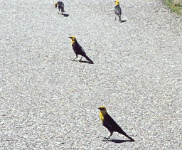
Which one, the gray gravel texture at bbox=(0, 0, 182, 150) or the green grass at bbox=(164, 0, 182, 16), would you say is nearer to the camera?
the gray gravel texture at bbox=(0, 0, 182, 150)

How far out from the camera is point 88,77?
56.6 ft

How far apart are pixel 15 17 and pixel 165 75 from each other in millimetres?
9919

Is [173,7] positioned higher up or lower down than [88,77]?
higher up

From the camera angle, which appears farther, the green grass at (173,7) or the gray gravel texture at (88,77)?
the green grass at (173,7)

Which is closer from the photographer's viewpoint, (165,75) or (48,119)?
(48,119)

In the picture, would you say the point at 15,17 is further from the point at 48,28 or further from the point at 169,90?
the point at 169,90

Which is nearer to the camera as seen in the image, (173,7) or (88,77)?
(88,77)

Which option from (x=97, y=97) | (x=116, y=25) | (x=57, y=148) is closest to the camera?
(x=57, y=148)

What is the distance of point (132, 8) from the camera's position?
29.0 metres

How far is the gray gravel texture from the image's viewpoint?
12.3m

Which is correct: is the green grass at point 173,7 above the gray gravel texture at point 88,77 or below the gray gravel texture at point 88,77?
→ above

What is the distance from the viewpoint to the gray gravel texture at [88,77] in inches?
484

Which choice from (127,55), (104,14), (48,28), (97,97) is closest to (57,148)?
(97,97)

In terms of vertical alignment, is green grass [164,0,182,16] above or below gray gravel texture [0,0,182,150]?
above
